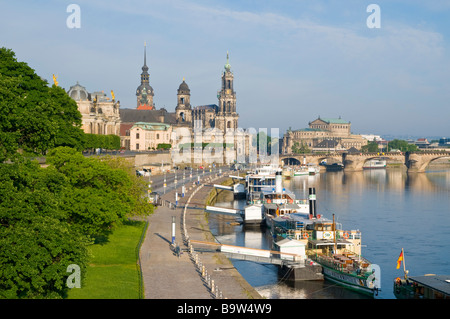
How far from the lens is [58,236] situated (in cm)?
2317

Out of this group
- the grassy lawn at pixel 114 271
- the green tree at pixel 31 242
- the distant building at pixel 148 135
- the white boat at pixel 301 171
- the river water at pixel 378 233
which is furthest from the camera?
the white boat at pixel 301 171

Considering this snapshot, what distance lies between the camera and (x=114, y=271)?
113ft

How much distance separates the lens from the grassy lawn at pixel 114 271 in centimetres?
2944

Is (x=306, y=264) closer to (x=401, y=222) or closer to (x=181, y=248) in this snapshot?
(x=181, y=248)

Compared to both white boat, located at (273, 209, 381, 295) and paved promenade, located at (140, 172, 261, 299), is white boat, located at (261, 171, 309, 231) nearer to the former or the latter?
white boat, located at (273, 209, 381, 295)

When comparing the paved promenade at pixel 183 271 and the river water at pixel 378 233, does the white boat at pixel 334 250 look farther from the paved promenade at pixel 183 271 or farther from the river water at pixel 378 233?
the paved promenade at pixel 183 271

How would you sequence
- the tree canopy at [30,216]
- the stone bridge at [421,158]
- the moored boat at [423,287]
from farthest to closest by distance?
1. the stone bridge at [421,158]
2. the moored boat at [423,287]
3. the tree canopy at [30,216]

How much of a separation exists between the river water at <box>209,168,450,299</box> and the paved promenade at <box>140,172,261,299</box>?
11.5 ft

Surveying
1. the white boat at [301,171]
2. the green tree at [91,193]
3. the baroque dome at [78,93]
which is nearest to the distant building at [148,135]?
the white boat at [301,171]

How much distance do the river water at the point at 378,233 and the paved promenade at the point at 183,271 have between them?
3.50 m

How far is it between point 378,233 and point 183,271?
32572 millimetres

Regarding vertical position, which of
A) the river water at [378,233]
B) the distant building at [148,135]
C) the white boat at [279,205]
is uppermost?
the distant building at [148,135]

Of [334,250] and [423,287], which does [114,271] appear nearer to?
[334,250]
